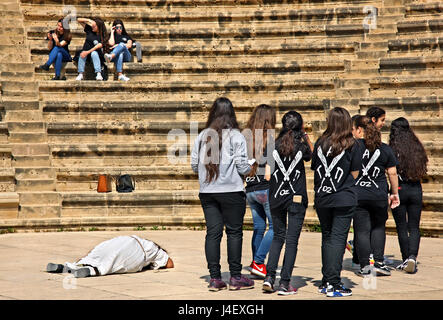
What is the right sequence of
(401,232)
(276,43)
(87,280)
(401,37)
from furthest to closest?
(276,43)
(401,37)
(401,232)
(87,280)

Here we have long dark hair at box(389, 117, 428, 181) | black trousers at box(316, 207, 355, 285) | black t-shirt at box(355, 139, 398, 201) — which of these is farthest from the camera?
long dark hair at box(389, 117, 428, 181)

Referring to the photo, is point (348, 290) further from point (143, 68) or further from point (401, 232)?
point (143, 68)

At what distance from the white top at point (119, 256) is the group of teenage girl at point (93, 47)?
24.3 feet

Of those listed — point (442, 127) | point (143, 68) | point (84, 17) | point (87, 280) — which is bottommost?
point (87, 280)

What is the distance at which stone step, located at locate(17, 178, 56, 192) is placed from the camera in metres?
13.7

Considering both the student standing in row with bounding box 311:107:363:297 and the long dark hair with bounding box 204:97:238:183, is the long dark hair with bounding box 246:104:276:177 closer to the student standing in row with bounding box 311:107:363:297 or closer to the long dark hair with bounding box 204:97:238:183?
the long dark hair with bounding box 204:97:238:183

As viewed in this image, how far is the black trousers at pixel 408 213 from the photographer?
9547 mm

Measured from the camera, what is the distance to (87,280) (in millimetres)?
8531

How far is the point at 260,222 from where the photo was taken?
8.89 m

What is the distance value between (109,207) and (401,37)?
7.02m

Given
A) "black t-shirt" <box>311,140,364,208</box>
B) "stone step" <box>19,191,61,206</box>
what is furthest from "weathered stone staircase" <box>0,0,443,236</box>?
"black t-shirt" <box>311,140,364,208</box>

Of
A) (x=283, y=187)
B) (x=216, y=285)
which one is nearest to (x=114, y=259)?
(x=216, y=285)

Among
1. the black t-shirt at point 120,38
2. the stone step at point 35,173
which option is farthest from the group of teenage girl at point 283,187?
the black t-shirt at point 120,38
